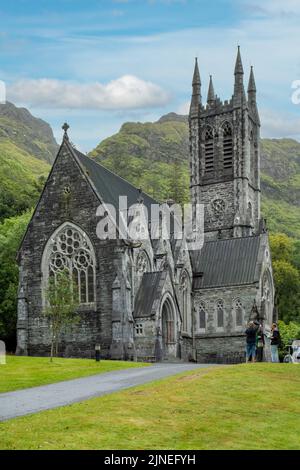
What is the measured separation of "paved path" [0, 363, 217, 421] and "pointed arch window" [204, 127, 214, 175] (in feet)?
161

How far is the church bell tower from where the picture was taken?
7512cm

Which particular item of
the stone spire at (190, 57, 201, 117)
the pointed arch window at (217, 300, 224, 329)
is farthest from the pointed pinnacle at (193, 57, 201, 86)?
the pointed arch window at (217, 300, 224, 329)

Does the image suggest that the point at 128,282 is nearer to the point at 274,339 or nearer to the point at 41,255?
the point at 41,255

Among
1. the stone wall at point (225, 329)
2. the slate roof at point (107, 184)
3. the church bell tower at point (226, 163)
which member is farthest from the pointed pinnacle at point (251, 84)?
the stone wall at point (225, 329)

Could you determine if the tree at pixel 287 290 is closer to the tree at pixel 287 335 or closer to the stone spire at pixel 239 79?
the tree at pixel 287 335

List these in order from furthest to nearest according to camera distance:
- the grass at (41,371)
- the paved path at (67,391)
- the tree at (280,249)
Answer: the tree at (280,249) < the grass at (41,371) < the paved path at (67,391)

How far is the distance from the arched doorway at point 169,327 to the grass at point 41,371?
14.4m

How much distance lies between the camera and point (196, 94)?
269 ft

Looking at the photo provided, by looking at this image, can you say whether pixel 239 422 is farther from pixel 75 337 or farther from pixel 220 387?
pixel 75 337

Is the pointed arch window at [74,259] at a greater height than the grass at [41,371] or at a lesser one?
greater

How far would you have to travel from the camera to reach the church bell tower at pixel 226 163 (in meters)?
75.1

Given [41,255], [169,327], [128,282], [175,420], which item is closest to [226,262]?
[169,327]

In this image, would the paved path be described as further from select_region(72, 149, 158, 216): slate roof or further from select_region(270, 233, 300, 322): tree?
select_region(270, 233, 300, 322): tree
